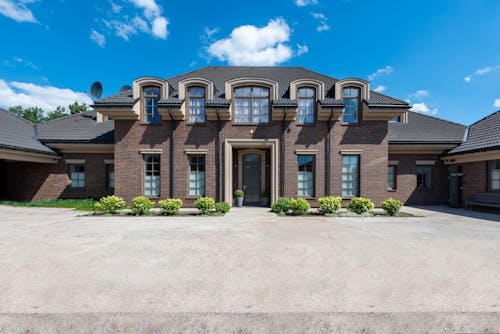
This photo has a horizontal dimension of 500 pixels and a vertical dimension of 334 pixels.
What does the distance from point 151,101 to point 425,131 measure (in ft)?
58.9

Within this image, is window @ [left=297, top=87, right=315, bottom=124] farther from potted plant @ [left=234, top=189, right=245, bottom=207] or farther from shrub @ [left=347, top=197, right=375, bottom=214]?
potted plant @ [left=234, top=189, right=245, bottom=207]

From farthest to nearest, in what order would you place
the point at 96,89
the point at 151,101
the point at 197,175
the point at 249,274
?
the point at 96,89
the point at 197,175
the point at 151,101
the point at 249,274

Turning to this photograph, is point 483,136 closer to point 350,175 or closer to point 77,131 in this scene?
point 350,175

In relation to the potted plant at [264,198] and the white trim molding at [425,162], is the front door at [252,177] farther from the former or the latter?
the white trim molding at [425,162]

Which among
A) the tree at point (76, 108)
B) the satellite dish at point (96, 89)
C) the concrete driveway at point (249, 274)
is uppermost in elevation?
the tree at point (76, 108)

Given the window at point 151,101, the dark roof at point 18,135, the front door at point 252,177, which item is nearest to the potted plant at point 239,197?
the front door at point 252,177

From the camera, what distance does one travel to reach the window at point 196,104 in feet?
41.2

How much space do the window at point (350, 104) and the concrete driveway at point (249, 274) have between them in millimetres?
7246

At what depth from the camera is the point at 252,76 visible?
45.4 ft

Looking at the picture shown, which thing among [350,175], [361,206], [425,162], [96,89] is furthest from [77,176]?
[425,162]

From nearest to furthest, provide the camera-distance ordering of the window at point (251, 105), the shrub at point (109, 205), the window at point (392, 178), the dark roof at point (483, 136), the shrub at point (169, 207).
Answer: the shrub at point (169, 207)
the shrub at point (109, 205)
the dark roof at point (483, 136)
the window at point (251, 105)
the window at point (392, 178)

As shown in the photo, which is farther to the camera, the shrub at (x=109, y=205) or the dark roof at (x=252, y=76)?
the dark roof at (x=252, y=76)

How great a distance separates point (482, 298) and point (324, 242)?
3.17 meters

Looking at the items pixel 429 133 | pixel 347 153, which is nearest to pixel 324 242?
pixel 347 153
